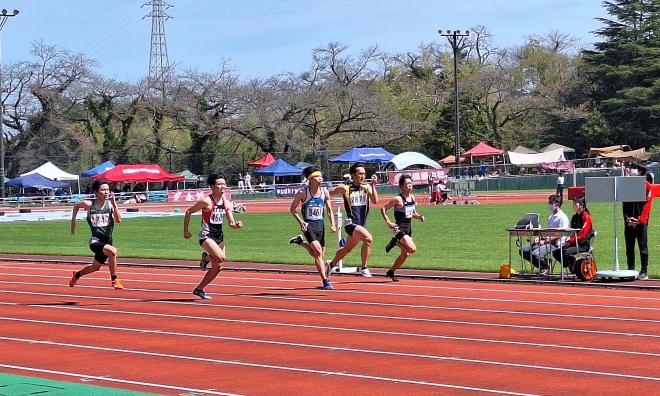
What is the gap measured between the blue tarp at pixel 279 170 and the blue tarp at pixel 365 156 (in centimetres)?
282

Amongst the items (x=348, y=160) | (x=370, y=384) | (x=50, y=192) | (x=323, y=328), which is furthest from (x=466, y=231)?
(x=50, y=192)

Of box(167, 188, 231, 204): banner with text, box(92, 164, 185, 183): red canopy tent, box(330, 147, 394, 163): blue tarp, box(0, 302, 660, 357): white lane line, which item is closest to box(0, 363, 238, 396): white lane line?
box(0, 302, 660, 357): white lane line

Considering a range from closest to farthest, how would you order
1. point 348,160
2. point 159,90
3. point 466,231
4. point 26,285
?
point 26,285 < point 466,231 < point 348,160 < point 159,90

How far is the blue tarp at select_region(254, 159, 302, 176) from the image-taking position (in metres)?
67.4

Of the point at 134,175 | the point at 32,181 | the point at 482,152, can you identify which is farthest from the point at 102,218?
the point at 482,152

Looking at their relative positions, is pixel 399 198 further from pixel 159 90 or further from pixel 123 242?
pixel 159 90

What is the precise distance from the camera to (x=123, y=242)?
31.2 metres

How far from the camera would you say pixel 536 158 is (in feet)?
224

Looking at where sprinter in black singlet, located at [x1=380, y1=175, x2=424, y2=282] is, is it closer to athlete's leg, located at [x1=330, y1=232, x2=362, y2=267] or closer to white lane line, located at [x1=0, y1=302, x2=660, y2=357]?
athlete's leg, located at [x1=330, y1=232, x2=362, y2=267]

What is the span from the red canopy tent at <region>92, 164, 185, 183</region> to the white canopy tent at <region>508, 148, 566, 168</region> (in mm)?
20521

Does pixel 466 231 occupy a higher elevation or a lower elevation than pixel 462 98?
lower

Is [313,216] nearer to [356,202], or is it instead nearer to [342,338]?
[356,202]

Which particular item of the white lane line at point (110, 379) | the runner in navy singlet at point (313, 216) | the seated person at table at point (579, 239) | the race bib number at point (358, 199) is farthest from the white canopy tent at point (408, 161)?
the white lane line at point (110, 379)

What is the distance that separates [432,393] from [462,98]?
246 feet
